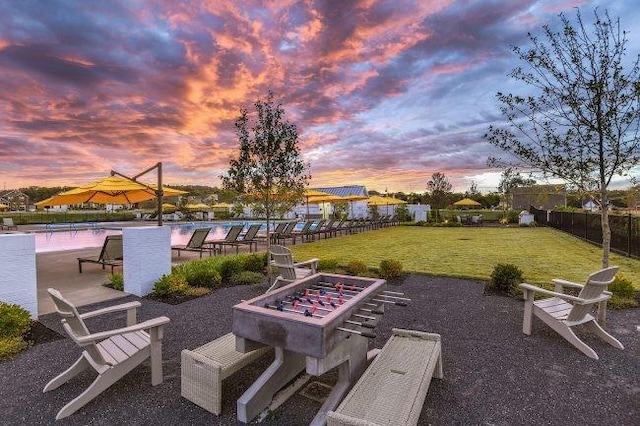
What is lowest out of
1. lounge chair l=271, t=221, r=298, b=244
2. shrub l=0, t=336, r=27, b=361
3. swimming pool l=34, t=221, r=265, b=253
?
shrub l=0, t=336, r=27, b=361

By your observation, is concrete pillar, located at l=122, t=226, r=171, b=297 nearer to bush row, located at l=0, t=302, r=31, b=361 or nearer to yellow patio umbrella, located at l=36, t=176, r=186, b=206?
bush row, located at l=0, t=302, r=31, b=361

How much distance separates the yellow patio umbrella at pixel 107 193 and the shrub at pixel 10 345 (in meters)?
4.71

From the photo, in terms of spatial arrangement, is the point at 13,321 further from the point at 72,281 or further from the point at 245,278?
the point at 245,278

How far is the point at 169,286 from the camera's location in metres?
6.25

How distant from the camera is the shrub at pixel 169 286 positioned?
20.4 ft

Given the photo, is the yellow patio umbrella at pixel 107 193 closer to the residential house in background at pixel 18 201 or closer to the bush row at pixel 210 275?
the bush row at pixel 210 275

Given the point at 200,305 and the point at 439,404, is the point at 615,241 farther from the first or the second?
the point at 200,305

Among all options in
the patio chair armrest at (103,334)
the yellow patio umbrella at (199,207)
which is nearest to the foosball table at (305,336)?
the patio chair armrest at (103,334)

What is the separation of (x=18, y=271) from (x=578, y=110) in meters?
8.39

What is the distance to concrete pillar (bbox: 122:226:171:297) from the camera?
6.26m

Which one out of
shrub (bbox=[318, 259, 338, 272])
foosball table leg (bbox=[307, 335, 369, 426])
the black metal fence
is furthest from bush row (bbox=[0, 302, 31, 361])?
the black metal fence

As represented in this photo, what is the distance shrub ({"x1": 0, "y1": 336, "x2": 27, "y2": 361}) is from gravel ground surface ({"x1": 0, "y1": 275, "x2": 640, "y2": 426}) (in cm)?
11

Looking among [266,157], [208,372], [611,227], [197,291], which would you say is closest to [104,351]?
[208,372]

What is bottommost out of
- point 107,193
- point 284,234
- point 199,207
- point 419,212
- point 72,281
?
point 72,281
